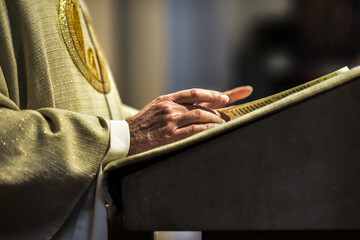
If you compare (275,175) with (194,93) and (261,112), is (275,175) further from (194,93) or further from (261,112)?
(194,93)

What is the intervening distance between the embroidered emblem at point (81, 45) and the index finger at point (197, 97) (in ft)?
0.97

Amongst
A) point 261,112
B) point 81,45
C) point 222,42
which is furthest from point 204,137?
point 222,42

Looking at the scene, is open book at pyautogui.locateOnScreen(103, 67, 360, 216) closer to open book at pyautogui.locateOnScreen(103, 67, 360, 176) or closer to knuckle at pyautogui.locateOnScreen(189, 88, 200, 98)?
open book at pyautogui.locateOnScreen(103, 67, 360, 176)

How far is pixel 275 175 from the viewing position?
0.61 m

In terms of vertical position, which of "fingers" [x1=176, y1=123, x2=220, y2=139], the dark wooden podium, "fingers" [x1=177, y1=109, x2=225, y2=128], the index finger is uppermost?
the index finger

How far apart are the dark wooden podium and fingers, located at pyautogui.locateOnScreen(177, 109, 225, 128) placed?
0.34 ft

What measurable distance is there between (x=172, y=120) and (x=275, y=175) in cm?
20

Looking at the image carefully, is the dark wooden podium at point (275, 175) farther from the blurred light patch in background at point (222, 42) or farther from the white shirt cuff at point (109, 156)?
the blurred light patch in background at point (222, 42)

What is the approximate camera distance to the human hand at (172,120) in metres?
0.72

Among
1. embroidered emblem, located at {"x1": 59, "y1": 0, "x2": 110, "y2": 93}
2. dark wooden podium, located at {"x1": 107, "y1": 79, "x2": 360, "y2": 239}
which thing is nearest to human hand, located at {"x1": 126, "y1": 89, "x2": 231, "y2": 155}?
dark wooden podium, located at {"x1": 107, "y1": 79, "x2": 360, "y2": 239}

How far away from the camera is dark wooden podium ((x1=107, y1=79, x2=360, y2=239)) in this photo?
606mm

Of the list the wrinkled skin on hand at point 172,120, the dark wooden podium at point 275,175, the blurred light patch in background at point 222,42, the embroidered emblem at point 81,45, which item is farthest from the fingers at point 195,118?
the blurred light patch in background at point 222,42

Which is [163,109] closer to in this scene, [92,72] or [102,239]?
[102,239]

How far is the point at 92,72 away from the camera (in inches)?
39.9
